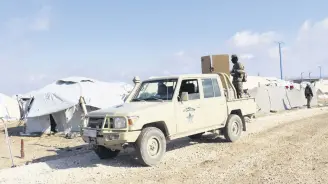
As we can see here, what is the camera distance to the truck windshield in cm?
920

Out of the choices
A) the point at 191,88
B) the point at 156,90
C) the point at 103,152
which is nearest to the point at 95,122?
the point at 103,152

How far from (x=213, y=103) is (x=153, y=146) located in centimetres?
241

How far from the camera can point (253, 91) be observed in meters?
22.2

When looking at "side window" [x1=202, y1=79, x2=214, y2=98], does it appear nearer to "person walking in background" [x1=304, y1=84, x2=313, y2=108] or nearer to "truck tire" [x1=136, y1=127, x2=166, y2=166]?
"truck tire" [x1=136, y1=127, x2=166, y2=166]

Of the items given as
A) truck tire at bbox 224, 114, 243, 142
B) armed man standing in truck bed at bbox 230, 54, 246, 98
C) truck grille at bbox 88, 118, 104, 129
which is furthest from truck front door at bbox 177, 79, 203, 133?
armed man standing in truck bed at bbox 230, 54, 246, 98

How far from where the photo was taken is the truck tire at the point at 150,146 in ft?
26.6

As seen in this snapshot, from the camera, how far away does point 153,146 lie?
8398 mm

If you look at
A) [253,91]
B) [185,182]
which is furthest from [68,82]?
[185,182]

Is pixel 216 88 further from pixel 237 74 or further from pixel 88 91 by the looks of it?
pixel 88 91

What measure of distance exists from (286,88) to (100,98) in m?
13.1

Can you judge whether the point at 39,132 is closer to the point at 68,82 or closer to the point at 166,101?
the point at 68,82

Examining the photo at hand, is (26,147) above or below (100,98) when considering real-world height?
below

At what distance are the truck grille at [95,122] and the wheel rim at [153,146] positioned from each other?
1.15 meters

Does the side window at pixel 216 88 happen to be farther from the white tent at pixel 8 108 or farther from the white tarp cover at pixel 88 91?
the white tent at pixel 8 108
